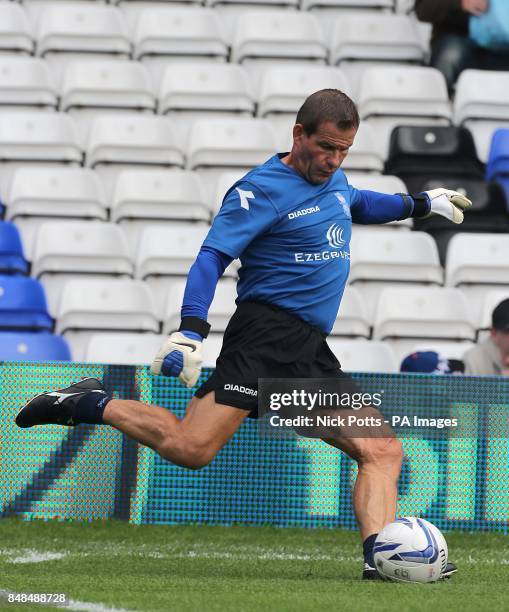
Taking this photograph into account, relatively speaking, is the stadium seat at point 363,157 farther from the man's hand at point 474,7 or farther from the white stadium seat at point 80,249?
the white stadium seat at point 80,249

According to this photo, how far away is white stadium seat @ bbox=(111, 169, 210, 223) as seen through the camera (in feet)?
32.3

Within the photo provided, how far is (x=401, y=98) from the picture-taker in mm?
10812

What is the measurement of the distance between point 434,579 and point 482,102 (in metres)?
6.31

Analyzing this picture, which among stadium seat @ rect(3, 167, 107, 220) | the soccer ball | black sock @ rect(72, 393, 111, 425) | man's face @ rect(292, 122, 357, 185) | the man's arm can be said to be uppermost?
stadium seat @ rect(3, 167, 107, 220)

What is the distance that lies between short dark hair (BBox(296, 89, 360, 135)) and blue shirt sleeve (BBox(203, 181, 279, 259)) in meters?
0.33

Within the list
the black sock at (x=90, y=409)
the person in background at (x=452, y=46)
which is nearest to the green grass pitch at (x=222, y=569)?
the black sock at (x=90, y=409)

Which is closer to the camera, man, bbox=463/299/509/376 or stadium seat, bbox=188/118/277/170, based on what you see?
man, bbox=463/299/509/376

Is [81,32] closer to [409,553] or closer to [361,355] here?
[361,355]

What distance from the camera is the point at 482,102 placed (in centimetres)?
1067

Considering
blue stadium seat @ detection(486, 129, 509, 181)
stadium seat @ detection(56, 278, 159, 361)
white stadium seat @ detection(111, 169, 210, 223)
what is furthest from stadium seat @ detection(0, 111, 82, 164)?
blue stadium seat @ detection(486, 129, 509, 181)

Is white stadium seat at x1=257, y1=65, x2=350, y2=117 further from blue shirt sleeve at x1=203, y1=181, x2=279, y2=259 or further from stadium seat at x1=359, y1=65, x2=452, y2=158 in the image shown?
blue shirt sleeve at x1=203, y1=181, x2=279, y2=259

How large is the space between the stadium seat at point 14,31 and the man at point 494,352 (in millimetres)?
5336

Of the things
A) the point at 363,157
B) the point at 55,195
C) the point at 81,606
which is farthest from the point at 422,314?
the point at 81,606

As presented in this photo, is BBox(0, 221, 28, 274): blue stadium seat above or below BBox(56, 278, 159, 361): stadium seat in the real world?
above
